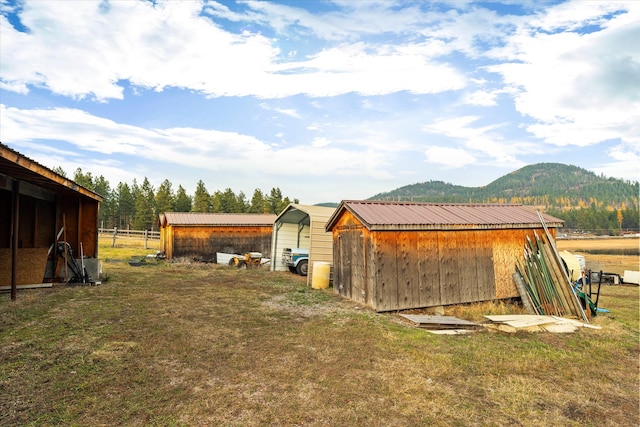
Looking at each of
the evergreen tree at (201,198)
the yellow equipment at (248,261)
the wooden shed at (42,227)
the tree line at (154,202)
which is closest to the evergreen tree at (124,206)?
Result: the tree line at (154,202)

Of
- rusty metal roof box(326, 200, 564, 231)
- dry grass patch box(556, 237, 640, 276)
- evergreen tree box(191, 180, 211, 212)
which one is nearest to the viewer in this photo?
rusty metal roof box(326, 200, 564, 231)

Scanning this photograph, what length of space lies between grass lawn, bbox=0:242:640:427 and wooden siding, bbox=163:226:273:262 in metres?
14.8

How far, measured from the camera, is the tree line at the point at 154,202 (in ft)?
205

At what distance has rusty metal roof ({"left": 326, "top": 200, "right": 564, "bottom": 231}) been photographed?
11367 millimetres

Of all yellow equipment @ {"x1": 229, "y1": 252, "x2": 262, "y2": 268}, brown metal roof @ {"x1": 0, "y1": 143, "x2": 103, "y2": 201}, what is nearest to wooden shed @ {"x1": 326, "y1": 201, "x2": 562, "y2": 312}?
brown metal roof @ {"x1": 0, "y1": 143, "x2": 103, "y2": 201}

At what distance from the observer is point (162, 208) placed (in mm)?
62125


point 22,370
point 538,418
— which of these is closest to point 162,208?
point 22,370

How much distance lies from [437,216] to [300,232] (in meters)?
11.2

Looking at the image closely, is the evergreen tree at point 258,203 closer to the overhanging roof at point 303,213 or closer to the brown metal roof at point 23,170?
the overhanging roof at point 303,213

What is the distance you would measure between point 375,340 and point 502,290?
7.09 metres

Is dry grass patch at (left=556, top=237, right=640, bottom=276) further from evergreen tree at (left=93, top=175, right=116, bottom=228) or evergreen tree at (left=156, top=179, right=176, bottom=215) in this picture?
evergreen tree at (left=93, top=175, right=116, bottom=228)

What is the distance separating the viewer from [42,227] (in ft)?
46.2

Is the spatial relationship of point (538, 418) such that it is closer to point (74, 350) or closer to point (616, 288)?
point (74, 350)

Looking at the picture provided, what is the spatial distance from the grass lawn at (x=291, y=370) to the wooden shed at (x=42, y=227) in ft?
9.49
